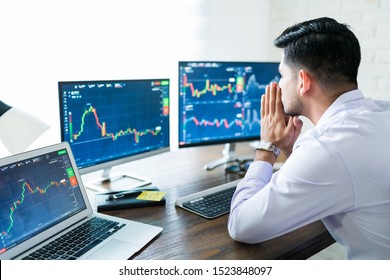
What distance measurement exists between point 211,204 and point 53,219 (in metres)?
0.54

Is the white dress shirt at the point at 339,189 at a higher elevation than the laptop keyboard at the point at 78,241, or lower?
higher

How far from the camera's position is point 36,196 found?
3.69 feet

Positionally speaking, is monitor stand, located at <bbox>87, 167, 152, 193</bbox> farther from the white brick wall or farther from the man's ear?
the white brick wall

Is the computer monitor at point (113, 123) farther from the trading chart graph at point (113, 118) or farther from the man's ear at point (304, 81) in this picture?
the man's ear at point (304, 81)

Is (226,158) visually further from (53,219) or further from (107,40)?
(53,219)

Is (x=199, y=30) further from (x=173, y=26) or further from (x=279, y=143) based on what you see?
(x=279, y=143)

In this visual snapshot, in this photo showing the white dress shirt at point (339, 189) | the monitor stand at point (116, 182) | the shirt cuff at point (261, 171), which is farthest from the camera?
the monitor stand at point (116, 182)

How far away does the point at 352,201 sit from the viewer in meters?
→ 1.03

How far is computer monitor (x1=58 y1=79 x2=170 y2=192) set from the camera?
145cm

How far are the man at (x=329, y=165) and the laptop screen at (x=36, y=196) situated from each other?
1.64 feet

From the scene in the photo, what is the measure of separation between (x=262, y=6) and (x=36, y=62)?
1512 mm

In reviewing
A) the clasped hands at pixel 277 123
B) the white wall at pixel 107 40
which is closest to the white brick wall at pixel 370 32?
the white wall at pixel 107 40

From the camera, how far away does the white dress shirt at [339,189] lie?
1009mm

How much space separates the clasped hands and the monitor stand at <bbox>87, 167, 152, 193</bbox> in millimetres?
559
